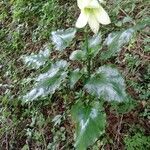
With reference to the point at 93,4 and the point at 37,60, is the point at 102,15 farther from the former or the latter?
the point at 37,60

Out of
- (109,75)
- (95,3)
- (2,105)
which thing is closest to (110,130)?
(109,75)

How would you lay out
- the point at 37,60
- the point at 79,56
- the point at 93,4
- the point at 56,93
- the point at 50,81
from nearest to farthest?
1. the point at 93,4
2. the point at 50,81
3. the point at 79,56
4. the point at 37,60
5. the point at 56,93

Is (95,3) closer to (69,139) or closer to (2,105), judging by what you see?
(69,139)


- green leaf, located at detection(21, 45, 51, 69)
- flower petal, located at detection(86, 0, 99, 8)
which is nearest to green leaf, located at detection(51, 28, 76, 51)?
green leaf, located at detection(21, 45, 51, 69)

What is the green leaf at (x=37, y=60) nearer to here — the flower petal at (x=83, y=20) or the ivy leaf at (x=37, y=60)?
the ivy leaf at (x=37, y=60)

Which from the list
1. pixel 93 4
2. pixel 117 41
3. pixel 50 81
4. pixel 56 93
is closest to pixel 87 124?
pixel 50 81

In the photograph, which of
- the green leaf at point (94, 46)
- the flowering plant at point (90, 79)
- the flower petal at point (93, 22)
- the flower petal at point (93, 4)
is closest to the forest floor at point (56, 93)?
the flowering plant at point (90, 79)
